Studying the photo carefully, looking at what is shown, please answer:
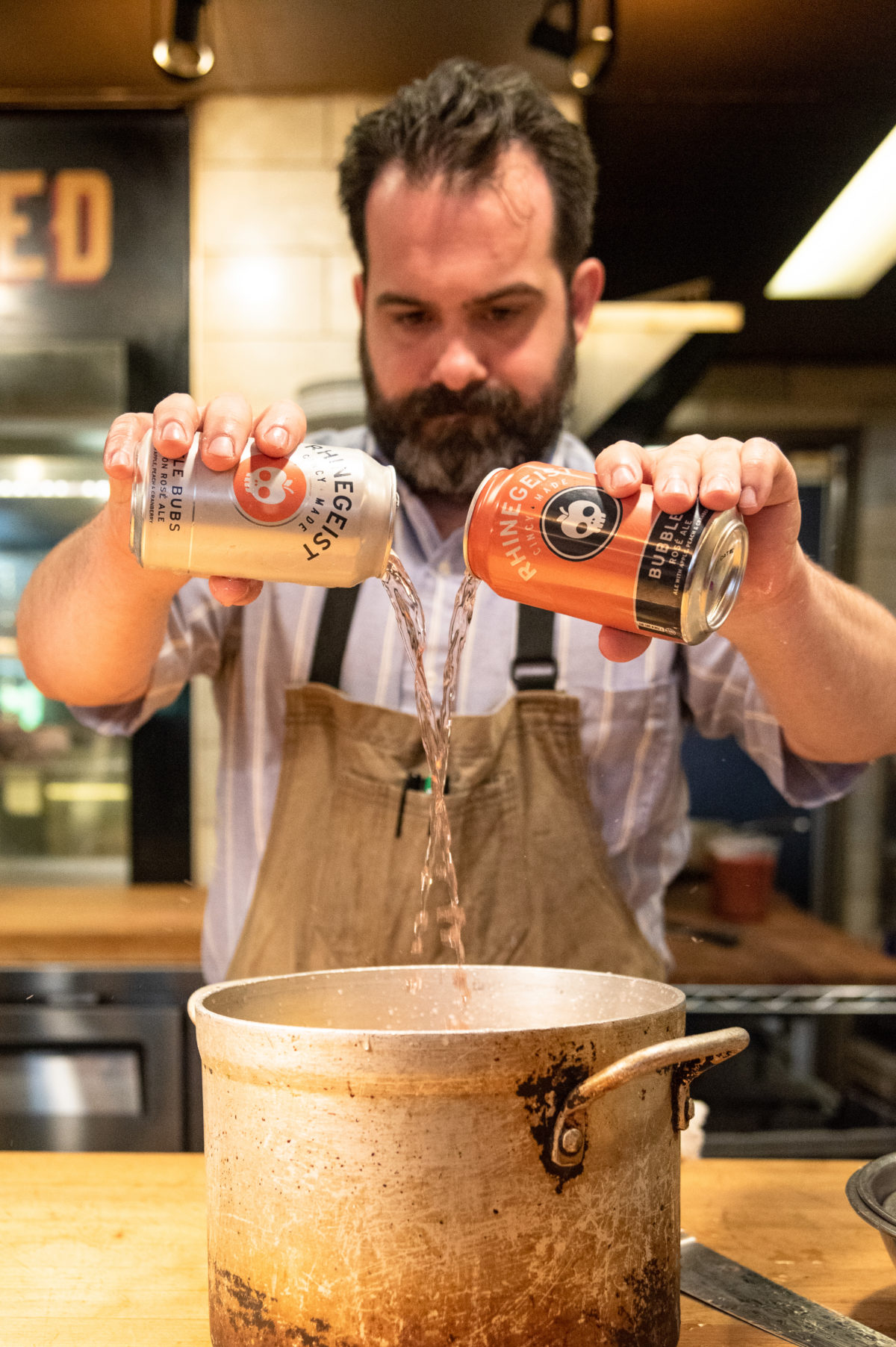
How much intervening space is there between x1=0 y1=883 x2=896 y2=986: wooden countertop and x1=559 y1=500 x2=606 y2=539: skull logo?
1570mm

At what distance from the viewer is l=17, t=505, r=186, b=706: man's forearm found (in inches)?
41.6

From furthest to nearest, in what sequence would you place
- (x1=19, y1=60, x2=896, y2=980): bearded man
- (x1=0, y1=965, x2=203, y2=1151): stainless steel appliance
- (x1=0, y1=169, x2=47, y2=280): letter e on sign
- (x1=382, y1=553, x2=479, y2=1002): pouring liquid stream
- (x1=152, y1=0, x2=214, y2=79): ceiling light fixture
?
(x1=0, y1=169, x2=47, y2=280): letter e on sign < (x1=152, y1=0, x2=214, y2=79): ceiling light fixture < (x1=0, y1=965, x2=203, y2=1151): stainless steel appliance < (x1=19, y1=60, x2=896, y2=980): bearded man < (x1=382, y1=553, x2=479, y2=1002): pouring liquid stream

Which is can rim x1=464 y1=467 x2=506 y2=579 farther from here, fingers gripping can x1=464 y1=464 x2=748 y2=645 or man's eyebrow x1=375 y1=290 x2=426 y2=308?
man's eyebrow x1=375 y1=290 x2=426 y2=308

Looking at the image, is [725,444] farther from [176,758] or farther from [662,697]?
[176,758]

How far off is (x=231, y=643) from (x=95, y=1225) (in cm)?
73

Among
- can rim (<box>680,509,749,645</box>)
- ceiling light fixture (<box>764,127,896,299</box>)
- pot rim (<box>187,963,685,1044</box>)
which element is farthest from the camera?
ceiling light fixture (<box>764,127,896,299</box>)

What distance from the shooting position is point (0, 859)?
2.75 m

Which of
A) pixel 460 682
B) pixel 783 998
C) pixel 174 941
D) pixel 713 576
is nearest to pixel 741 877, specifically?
pixel 783 998

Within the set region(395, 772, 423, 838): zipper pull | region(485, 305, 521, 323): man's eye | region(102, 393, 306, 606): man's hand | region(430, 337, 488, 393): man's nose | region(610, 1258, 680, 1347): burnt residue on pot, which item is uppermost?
region(485, 305, 521, 323): man's eye

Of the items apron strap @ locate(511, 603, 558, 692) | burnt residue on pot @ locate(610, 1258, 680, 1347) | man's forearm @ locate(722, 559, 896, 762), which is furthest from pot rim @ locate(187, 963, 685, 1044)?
apron strap @ locate(511, 603, 558, 692)

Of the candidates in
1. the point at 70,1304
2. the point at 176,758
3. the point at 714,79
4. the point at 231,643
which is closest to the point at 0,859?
the point at 176,758

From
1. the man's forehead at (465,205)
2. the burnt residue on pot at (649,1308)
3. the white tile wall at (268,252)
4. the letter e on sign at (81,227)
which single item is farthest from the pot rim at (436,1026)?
the letter e on sign at (81,227)

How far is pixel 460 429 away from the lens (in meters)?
1.37

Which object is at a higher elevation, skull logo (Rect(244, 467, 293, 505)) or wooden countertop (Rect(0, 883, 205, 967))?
skull logo (Rect(244, 467, 293, 505))
